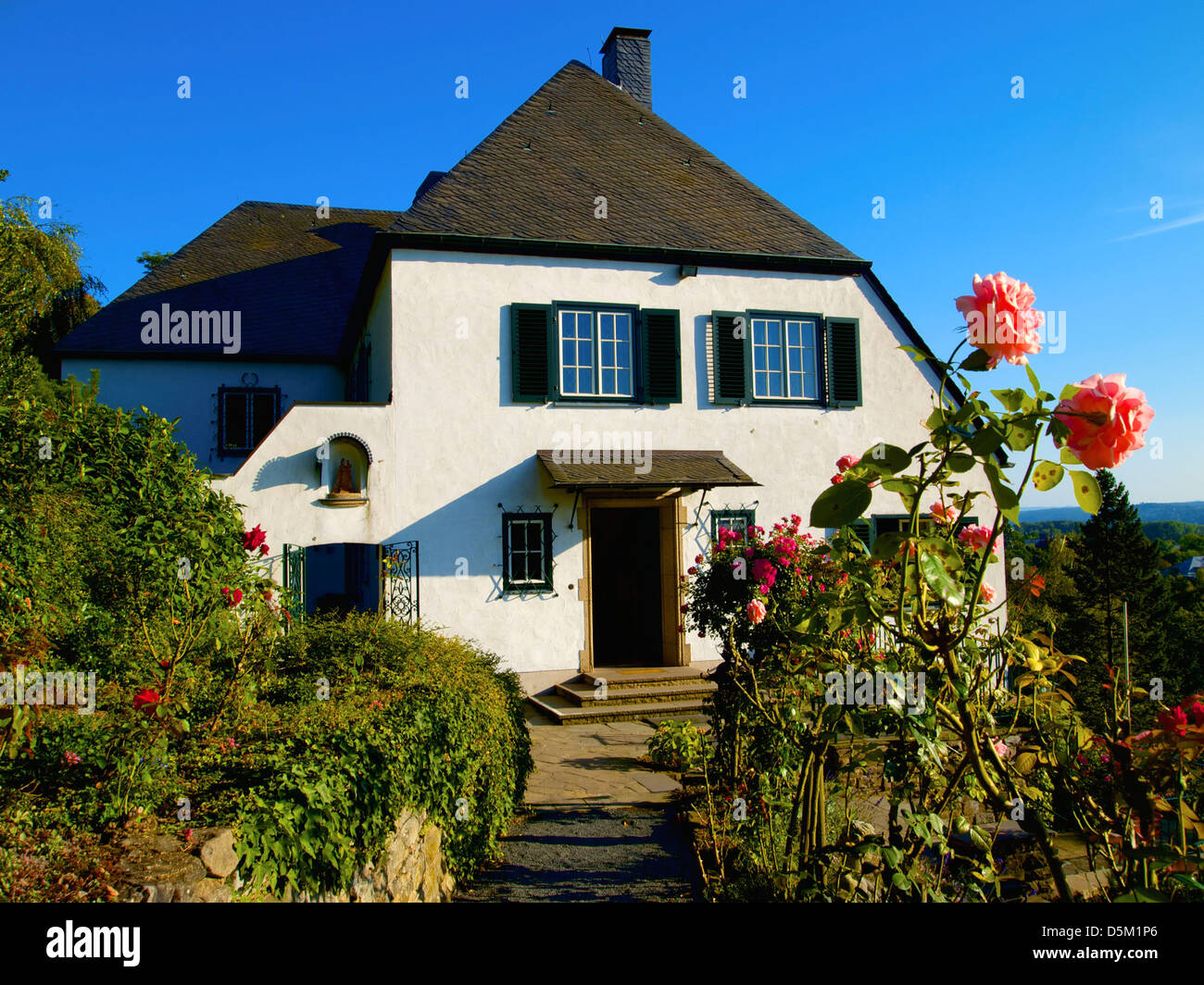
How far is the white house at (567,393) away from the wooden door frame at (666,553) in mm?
44

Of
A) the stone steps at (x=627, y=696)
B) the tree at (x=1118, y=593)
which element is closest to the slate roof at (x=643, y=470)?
the stone steps at (x=627, y=696)

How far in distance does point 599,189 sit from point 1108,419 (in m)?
13.5

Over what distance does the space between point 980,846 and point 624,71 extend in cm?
1789

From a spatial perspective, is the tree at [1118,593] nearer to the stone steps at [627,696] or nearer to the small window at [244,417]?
the stone steps at [627,696]

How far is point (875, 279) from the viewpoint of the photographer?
14.6 metres

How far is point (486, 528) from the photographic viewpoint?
40.9ft

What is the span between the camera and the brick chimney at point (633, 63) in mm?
17406

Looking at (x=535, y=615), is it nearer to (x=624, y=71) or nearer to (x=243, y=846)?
(x=243, y=846)

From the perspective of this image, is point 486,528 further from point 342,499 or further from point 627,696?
point 627,696

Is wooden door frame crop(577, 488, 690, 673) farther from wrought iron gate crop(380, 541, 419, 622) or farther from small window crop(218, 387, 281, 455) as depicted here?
small window crop(218, 387, 281, 455)

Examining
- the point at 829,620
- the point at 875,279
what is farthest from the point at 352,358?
the point at 829,620

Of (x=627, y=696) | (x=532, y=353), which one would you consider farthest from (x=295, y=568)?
(x=627, y=696)

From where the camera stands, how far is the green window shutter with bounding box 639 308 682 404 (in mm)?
13273

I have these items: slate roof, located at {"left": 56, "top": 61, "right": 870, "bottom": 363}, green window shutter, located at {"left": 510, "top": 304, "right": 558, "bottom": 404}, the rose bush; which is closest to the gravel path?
the rose bush
